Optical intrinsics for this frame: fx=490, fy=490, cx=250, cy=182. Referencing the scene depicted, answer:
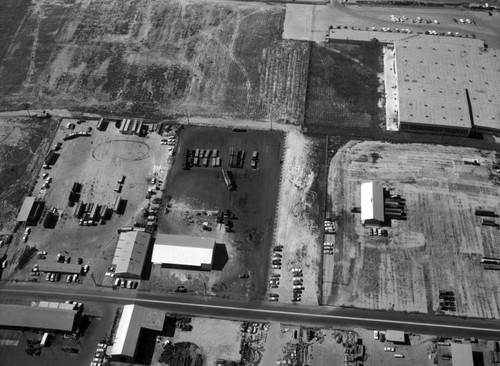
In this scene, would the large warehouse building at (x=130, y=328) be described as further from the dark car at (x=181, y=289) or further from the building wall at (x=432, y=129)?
the building wall at (x=432, y=129)

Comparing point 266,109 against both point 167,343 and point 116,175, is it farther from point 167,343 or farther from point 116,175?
point 167,343

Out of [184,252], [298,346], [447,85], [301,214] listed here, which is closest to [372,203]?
[301,214]

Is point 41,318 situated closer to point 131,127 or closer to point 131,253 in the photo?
point 131,253

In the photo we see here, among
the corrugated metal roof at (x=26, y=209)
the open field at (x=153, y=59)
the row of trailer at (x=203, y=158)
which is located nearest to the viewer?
the corrugated metal roof at (x=26, y=209)

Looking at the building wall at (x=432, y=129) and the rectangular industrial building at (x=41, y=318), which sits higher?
the building wall at (x=432, y=129)

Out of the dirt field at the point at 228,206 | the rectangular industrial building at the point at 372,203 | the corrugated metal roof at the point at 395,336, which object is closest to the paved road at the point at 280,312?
the corrugated metal roof at the point at 395,336

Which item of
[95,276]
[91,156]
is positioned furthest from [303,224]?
[91,156]
